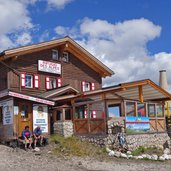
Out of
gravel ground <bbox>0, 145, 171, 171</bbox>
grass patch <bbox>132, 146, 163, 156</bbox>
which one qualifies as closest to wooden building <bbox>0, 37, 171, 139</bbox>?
grass patch <bbox>132, 146, 163, 156</bbox>

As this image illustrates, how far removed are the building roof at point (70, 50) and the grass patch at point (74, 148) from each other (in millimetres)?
6712

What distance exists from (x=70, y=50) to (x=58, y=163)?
48.4 ft

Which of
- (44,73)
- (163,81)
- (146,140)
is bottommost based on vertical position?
(146,140)

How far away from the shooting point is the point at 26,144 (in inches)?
770

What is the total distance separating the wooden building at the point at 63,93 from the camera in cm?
2153

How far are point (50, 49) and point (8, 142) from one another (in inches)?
371

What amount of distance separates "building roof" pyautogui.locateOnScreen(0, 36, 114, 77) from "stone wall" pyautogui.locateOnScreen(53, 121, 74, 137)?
5847 millimetres

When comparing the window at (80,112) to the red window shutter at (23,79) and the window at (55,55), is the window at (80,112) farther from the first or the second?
the window at (55,55)

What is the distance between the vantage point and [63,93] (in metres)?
25.6

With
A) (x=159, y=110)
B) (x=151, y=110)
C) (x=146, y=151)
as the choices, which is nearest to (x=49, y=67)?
(x=151, y=110)

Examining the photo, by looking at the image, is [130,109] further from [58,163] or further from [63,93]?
[58,163]

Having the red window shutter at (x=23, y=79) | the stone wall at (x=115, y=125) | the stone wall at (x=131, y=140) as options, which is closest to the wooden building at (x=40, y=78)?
the red window shutter at (x=23, y=79)

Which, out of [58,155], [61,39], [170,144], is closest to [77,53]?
[61,39]

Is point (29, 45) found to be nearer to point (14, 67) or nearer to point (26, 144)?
point (14, 67)
